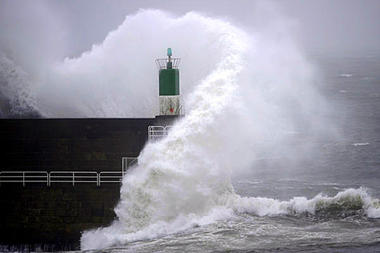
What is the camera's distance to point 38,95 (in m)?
28.9

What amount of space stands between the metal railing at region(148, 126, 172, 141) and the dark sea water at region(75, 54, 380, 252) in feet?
10.1

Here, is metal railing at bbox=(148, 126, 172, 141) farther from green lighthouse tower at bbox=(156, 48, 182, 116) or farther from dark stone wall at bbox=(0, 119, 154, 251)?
green lighthouse tower at bbox=(156, 48, 182, 116)

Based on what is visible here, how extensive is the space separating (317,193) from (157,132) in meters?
9.66

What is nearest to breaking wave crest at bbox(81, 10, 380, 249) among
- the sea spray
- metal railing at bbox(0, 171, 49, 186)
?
the sea spray

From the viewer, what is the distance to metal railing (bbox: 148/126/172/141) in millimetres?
23203

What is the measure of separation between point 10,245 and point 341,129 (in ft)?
92.9

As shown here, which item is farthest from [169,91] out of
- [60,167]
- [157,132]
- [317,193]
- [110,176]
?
[317,193]

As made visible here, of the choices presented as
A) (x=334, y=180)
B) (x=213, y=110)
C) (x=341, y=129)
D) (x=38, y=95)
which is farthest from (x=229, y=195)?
→ (x=341, y=129)

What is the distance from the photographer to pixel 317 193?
3077 centimetres

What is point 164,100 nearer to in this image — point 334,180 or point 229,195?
point 229,195

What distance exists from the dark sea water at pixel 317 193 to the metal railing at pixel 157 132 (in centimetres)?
307

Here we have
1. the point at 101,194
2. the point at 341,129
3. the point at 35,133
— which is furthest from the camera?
the point at 341,129

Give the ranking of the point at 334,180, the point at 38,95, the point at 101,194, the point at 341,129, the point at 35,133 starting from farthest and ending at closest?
the point at 341,129 < the point at 334,180 < the point at 38,95 < the point at 35,133 < the point at 101,194

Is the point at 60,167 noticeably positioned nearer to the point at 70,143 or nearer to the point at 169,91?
the point at 70,143
